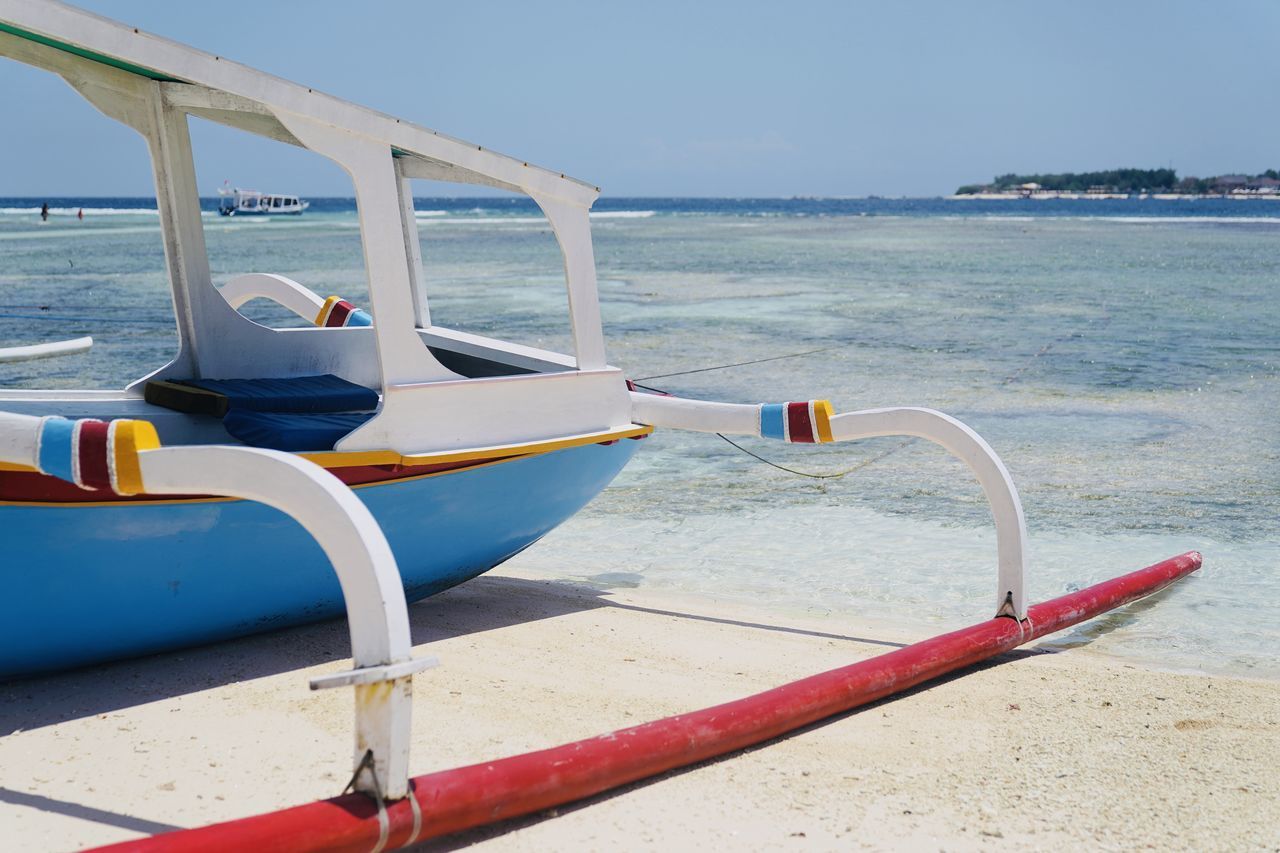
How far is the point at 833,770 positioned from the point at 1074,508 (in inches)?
168

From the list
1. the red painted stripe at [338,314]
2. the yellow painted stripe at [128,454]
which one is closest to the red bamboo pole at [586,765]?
the yellow painted stripe at [128,454]

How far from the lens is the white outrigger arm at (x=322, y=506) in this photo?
276cm

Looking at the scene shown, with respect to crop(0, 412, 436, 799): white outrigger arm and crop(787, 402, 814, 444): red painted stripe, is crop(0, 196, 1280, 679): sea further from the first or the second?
crop(0, 412, 436, 799): white outrigger arm

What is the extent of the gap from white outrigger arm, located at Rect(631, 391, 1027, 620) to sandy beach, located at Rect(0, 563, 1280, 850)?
367 mm

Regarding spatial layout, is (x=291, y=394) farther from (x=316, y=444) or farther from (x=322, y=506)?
(x=322, y=506)

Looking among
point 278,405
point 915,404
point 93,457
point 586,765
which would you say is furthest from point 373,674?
point 915,404

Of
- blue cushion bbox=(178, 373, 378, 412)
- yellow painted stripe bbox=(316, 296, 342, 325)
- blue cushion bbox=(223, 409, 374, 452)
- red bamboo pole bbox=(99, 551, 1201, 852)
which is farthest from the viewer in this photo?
yellow painted stripe bbox=(316, 296, 342, 325)

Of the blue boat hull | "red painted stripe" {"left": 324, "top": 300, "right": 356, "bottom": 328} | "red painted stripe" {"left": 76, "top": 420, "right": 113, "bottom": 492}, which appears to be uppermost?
"red painted stripe" {"left": 324, "top": 300, "right": 356, "bottom": 328}

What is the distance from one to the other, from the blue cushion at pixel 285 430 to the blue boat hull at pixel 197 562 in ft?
0.87

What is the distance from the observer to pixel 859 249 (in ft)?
129

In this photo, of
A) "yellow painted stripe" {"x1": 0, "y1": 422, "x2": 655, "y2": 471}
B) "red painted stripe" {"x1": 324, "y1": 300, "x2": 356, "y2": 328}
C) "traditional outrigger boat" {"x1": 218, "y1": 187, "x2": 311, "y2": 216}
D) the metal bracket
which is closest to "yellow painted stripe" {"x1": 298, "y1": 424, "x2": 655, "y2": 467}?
"yellow painted stripe" {"x1": 0, "y1": 422, "x2": 655, "y2": 471}

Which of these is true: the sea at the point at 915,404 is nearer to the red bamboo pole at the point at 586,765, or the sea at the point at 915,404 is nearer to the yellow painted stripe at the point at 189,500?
the red bamboo pole at the point at 586,765

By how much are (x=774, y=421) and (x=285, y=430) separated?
1962 mm

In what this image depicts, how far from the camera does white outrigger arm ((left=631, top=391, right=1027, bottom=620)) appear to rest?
4.62 meters
